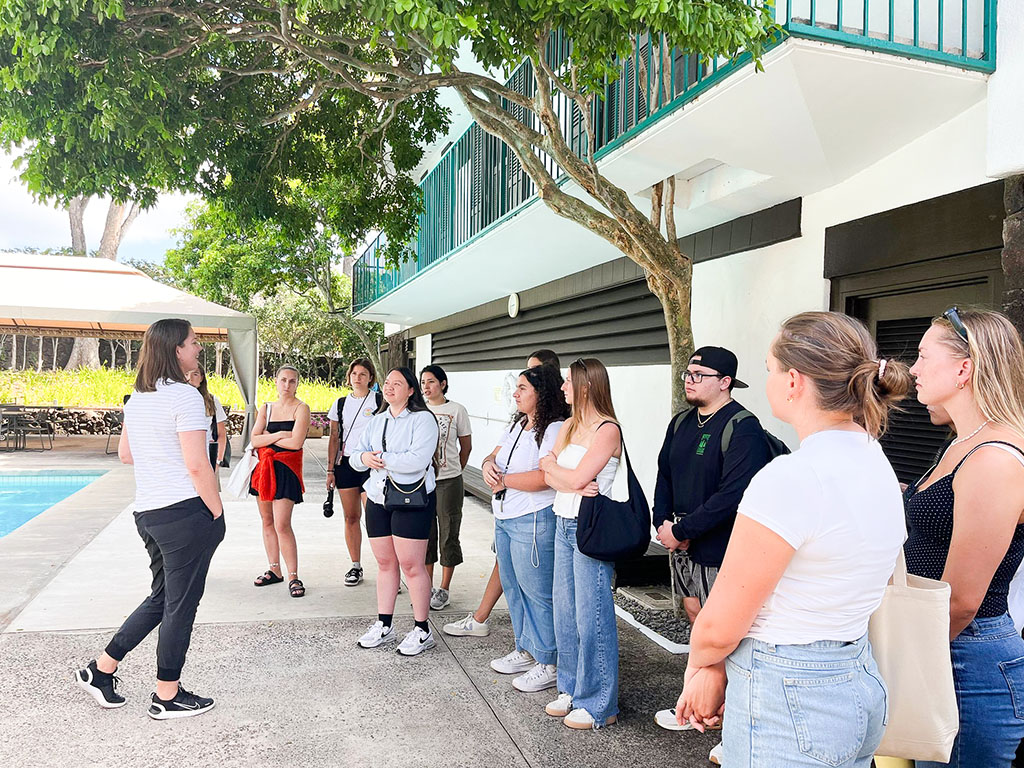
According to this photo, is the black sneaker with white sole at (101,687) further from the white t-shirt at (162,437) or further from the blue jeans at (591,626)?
the blue jeans at (591,626)

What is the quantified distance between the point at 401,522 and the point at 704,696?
122 inches

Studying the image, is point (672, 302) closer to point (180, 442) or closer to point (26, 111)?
point (180, 442)

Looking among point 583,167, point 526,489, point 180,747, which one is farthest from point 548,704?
point 583,167

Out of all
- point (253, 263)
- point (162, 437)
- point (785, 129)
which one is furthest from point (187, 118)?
point (253, 263)

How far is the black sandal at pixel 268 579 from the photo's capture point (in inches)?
241

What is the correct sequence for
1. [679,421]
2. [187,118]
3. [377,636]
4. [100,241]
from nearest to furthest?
[679,421] → [377,636] → [187,118] → [100,241]

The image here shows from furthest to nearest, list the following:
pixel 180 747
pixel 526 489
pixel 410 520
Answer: pixel 410 520, pixel 526 489, pixel 180 747

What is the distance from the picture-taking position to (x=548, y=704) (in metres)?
3.96

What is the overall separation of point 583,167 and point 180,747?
392 centimetres

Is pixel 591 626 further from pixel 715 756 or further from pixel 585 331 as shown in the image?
Answer: pixel 585 331

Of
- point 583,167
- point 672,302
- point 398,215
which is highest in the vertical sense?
point 398,215

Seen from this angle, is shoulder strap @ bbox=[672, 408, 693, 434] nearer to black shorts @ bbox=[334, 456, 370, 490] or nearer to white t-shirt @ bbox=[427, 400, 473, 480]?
white t-shirt @ bbox=[427, 400, 473, 480]

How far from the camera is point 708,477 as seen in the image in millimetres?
3668

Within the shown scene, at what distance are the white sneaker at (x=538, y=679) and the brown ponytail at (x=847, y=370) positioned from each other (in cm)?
292
